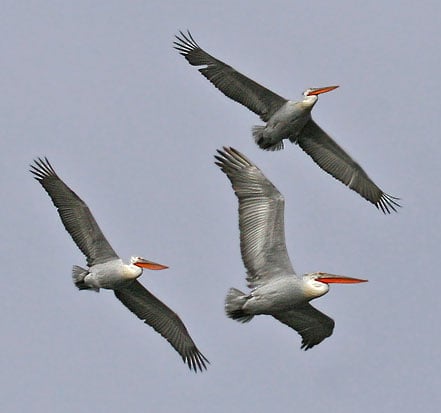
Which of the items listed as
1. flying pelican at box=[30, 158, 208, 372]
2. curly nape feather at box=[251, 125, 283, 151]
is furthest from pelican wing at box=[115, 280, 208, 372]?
curly nape feather at box=[251, 125, 283, 151]

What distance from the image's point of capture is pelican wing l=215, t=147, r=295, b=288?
18.6 metres

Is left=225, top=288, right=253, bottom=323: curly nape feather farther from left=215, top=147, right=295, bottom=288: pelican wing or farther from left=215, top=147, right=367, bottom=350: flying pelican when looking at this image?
left=215, top=147, right=295, bottom=288: pelican wing

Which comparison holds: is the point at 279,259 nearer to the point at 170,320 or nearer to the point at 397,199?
the point at 170,320

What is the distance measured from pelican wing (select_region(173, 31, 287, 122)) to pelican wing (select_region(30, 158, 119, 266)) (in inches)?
117

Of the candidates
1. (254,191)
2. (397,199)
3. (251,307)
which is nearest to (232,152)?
(254,191)

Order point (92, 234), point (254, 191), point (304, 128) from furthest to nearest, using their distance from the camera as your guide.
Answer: point (304, 128) < point (92, 234) < point (254, 191)

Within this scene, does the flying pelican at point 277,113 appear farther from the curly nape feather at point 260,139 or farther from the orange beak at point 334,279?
the orange beak at point 334,279

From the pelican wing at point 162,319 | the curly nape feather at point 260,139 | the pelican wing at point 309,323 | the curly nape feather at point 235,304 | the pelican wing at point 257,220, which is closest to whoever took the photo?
the pelican wing at point 257,220

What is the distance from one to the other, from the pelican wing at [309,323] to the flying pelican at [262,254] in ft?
2.84

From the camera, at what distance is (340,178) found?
23562 millimetres

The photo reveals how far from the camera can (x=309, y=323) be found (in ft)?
65.8

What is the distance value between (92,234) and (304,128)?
3.93m

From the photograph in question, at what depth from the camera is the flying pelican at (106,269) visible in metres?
20.9

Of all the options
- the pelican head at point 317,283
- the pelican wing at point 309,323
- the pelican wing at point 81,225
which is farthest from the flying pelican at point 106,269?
the pelican head at point 317,283
